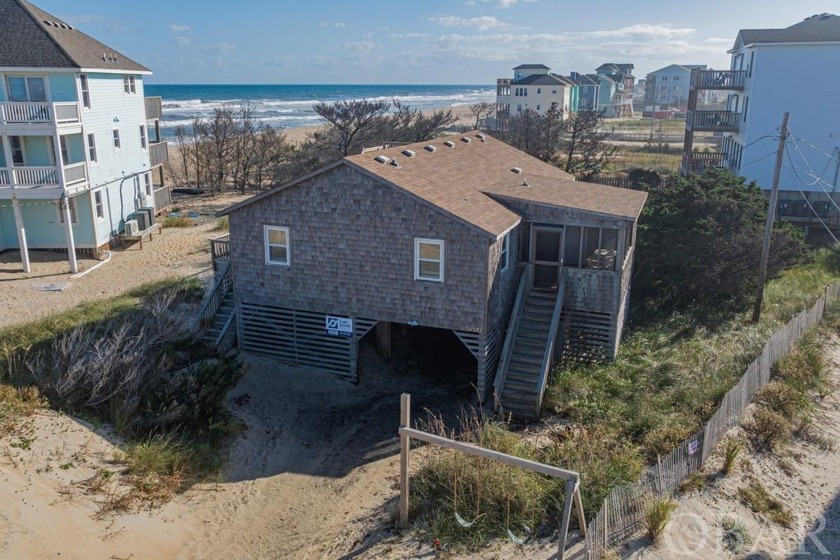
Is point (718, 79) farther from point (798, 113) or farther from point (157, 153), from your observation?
point (157, 153)

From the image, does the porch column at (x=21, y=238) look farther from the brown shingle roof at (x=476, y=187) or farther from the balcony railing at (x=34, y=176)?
the brown shingle roof at (x=476, y=187)

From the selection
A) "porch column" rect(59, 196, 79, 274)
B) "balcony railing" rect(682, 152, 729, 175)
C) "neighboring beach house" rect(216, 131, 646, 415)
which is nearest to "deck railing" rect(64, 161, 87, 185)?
"porch column" rect(59, 196, 79, 274)

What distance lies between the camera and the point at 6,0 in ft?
87.2

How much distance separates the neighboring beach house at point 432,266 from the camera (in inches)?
636

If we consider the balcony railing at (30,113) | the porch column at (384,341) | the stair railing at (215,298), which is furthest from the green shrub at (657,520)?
the balcony railing at (30,113)

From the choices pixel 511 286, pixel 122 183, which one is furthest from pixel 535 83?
pixel 511 286

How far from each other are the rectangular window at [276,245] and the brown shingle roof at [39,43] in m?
13.3

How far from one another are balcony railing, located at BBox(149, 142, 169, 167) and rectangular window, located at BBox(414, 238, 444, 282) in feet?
73.1

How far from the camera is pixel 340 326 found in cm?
1764

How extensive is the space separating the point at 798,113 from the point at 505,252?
25.3 meters

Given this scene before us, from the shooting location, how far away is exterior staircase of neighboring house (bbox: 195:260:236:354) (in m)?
18.8

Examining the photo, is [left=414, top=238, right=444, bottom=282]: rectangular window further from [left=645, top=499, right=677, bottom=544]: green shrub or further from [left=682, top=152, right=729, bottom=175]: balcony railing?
[left=682, top=152, right=729, bottom=175]: balcony railing

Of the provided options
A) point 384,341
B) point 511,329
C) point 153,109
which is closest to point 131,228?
point 153,109

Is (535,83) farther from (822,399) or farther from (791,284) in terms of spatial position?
(822,399)
